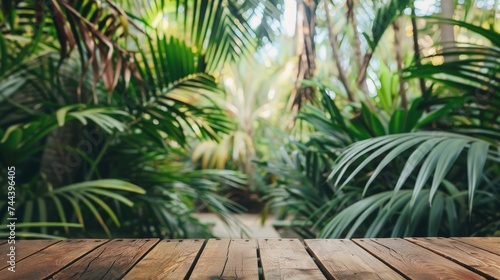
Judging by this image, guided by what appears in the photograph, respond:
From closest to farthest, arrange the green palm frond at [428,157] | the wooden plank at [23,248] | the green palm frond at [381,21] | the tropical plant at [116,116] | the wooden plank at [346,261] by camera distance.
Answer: the wooden plank at [346,261], the wooden plank at [23,248], the green palm frond at [428,157], the green palm frond at [381,21], the tropical plant at [116,116]

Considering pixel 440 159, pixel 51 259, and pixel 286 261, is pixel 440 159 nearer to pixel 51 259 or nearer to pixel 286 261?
pixel 286 261

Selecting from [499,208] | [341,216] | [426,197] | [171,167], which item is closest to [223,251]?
[341,216]

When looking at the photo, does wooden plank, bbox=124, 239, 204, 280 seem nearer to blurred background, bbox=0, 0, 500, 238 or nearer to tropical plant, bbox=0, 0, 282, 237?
blurred background, bbox=0, 0, 500, 238

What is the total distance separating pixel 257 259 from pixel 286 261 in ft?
0.18

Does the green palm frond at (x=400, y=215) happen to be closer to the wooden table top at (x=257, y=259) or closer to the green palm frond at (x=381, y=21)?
the wooden table top at (x=257, y=259)

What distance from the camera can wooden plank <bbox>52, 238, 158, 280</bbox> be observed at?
67 centimetres

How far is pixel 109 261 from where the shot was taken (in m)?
0.75

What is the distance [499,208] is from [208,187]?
1153mm

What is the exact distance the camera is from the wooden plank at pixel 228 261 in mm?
657

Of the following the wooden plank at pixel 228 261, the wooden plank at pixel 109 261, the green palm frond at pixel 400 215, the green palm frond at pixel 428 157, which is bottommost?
the green palm frond at pixel 400 215

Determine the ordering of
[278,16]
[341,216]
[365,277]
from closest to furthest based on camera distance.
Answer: [365,277] < [278,16] < [341,216]

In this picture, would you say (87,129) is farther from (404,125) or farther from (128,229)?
(404,125)

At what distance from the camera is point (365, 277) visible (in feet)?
2.10

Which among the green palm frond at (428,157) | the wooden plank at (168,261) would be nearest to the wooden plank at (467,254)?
the green palm frond at (428,157)
